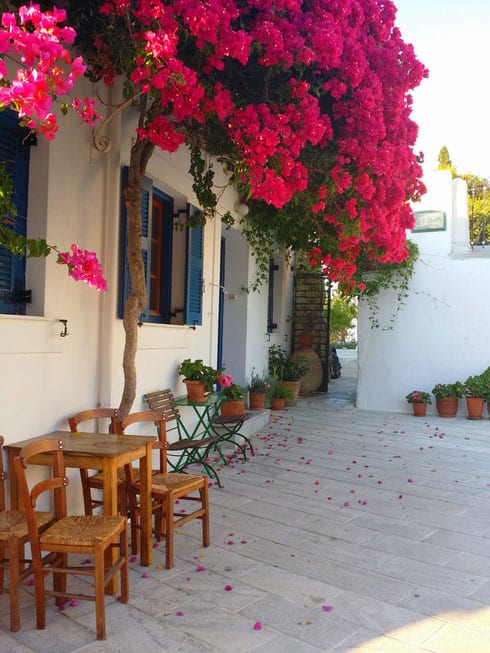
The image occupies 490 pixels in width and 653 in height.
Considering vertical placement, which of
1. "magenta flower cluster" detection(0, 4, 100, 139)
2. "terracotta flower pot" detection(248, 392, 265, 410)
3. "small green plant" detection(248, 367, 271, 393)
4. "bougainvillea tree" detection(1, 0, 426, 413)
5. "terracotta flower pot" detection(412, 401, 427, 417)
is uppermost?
"bougainvillea tree" detection(1, 0, 426, 413)

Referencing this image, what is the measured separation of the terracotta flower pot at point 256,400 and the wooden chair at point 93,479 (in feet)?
15.4

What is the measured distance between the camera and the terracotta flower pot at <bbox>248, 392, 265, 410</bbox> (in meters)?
8.50

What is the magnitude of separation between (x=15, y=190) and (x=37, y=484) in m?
1.93

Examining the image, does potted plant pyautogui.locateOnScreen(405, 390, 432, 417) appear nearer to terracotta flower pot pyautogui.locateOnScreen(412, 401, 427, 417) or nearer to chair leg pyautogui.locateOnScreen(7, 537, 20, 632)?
terracotta flower pot pyautogui.locateOnScreen(412, 401, 427, 417)

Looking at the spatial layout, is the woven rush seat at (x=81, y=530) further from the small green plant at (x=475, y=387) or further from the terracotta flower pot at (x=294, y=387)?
the small green plant at (x=475, y=387)

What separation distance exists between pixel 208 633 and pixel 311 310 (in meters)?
9.05

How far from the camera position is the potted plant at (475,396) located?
881 cm

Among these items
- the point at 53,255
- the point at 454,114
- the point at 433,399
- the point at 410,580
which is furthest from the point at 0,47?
the point at 454,114

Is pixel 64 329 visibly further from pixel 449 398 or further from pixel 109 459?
pixel 449 398

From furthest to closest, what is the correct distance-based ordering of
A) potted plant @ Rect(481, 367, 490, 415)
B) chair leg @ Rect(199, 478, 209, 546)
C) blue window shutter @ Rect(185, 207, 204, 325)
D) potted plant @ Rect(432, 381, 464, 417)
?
potted plant @ Rect(432, 381, 464, 417) → potted plant @ Rect(481, 367, 490, 415) → blue window shutter @ Rect(185, 207, 204, 325) → chair leg @ Rect(199, 478, 209, 546)

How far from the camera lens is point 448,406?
29.5ft

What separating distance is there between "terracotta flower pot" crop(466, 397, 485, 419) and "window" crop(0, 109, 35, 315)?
7.26 m

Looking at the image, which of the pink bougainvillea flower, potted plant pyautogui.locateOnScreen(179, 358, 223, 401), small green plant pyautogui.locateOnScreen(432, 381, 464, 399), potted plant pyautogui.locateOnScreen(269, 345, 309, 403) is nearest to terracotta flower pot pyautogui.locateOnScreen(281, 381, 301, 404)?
potted plant pyautogui.locateOnScreen(269, 345, 309, 403)

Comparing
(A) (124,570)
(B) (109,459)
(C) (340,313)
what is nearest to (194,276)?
(B) (109,459)
